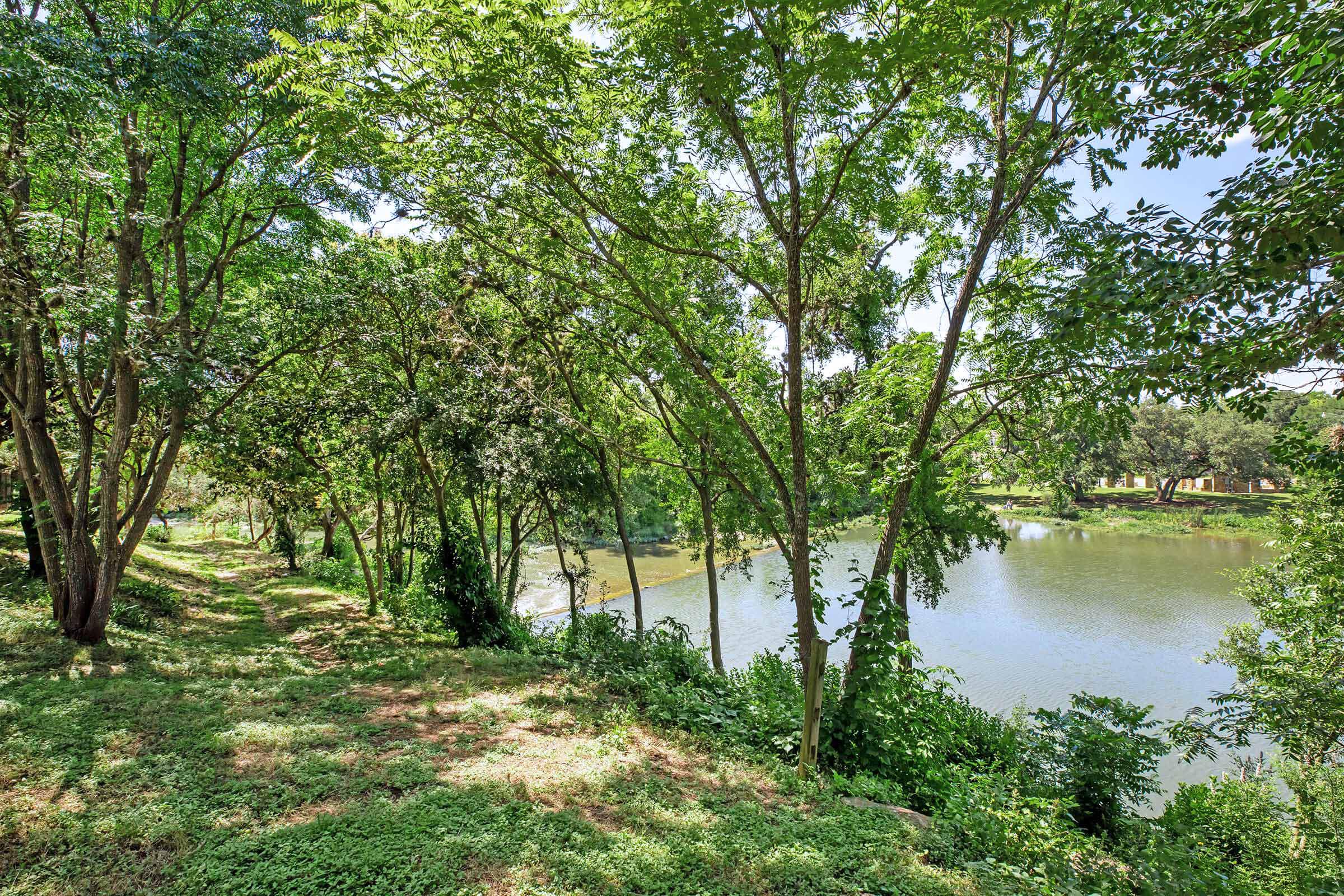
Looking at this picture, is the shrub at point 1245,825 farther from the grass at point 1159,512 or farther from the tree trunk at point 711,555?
the grass at point 1159,512

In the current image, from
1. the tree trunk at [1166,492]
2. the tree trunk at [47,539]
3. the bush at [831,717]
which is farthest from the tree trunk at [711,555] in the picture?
the tree trunk at [1166,492]

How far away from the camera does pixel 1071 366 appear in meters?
4.20

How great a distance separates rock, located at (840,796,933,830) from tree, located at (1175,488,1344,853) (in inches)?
184

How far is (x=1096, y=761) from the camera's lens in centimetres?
473

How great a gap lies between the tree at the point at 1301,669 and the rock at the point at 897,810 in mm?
4662

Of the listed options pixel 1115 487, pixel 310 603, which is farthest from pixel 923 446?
pixel 1115 487

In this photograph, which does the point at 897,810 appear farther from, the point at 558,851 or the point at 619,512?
the point at 619,512

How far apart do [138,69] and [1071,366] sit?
7.22 m

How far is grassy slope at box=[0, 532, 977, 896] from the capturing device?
8.71ft

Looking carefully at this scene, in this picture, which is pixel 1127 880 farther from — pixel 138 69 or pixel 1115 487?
pixel 1115 487

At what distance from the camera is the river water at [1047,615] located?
11.6 metres

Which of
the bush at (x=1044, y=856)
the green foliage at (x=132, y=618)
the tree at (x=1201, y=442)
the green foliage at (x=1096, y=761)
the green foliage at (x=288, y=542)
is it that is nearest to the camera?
the bush at (x=1044, y=856)

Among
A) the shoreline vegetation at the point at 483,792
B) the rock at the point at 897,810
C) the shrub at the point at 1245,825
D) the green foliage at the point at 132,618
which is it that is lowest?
the shrub at the point at 1245,825

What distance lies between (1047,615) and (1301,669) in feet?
30.6
